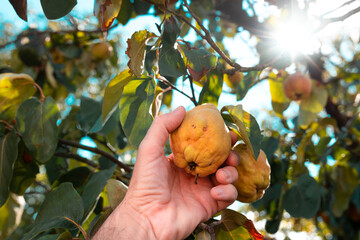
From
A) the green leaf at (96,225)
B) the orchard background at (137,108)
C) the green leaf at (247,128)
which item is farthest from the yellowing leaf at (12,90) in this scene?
the green leaf at (247,128)

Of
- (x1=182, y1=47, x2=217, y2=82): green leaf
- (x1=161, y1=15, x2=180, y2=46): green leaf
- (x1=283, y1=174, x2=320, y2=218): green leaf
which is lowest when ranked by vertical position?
(x1=283, y1=174, x2=320, y2=218): green leaf

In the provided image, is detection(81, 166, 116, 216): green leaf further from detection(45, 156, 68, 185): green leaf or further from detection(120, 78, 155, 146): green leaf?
detection(45, 156, 68, 185): green leaf

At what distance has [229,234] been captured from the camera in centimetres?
113

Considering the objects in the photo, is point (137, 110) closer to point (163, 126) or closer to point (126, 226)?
point (163, 126)

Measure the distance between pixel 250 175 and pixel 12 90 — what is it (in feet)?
4.39

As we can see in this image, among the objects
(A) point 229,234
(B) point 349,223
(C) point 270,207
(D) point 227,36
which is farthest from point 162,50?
(B) point 349,223

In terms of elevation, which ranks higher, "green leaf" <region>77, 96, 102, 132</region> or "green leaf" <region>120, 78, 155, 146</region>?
"green leaf" <region>120, 78, 155, 146</region>

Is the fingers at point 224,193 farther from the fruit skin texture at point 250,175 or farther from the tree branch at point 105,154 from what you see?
the tree branch at point 105,154

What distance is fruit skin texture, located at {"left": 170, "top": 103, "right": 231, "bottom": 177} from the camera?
3.03 ft

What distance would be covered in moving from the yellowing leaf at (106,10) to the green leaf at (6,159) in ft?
2.43

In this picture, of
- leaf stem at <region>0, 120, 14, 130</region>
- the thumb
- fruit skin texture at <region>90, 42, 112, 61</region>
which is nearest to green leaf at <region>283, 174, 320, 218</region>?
the thumb

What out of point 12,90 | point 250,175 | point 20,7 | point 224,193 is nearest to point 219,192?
point 224,193

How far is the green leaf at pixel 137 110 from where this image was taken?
1172 mm

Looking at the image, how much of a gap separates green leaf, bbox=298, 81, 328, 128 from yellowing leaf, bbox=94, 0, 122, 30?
1.82 metres
